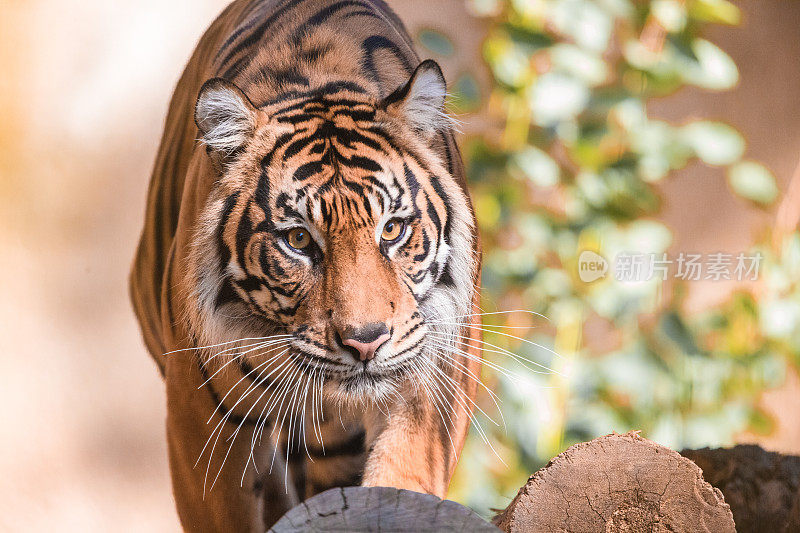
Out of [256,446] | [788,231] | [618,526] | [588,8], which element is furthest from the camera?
[788,231]

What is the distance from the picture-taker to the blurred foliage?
6.57 ft

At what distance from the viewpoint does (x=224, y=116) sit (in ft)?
5.48

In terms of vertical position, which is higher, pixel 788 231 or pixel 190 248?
pixel 788 231

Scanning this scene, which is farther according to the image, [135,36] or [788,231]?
[788,231]

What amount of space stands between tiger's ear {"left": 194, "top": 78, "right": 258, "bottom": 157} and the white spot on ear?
0.36 metres

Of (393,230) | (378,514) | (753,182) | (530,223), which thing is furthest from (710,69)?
(378,514)

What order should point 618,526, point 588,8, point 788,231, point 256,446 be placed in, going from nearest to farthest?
point 618,526 < point 256,446 < point 588,8 < point 788,231

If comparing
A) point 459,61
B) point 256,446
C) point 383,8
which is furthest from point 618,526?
point 383,8

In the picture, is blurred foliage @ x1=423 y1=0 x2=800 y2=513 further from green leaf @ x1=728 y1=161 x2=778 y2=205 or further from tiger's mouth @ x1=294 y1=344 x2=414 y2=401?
tiger's mouth @ x1=294 y1=344 x2=414 y2=401

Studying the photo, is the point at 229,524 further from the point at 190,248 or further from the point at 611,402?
the point at 611,402

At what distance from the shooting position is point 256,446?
1.81 m

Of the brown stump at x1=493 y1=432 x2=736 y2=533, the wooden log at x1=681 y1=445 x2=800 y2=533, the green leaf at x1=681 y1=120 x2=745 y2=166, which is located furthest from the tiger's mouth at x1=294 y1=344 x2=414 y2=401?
the green leaf at x1=681 y1=120 x2=745 y2=166

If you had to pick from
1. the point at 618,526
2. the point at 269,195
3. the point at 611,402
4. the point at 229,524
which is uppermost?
the point at 269,195

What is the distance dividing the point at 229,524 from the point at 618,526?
1.01 metres
